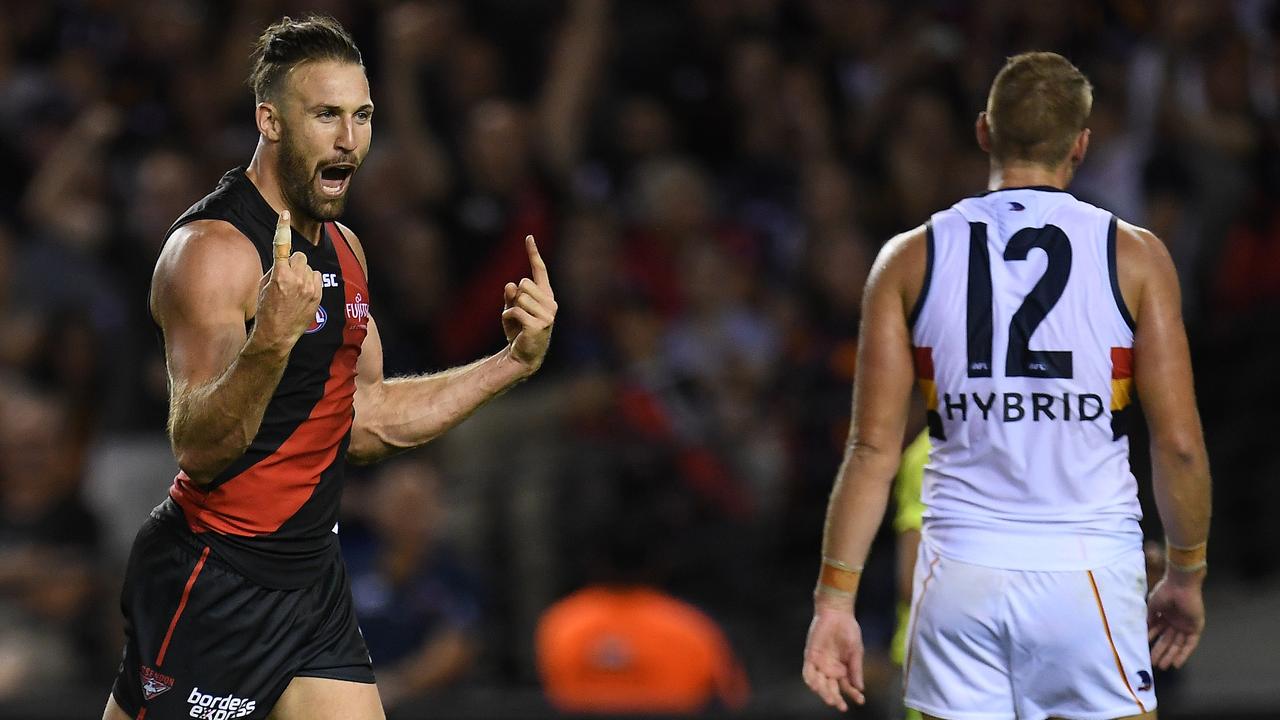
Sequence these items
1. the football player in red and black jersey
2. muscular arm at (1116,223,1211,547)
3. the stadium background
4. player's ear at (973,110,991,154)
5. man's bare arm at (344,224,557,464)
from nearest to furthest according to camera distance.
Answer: the football player in red and black jersey
muscular arm at (1116,223,1211,547)
player's ear at (973,110,991,154)
man's bare arm at (344,224,557,464)
the stadium background

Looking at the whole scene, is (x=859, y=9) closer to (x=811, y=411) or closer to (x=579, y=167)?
(x=579, y=167)

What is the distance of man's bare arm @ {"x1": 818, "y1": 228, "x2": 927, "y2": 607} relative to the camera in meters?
4.26

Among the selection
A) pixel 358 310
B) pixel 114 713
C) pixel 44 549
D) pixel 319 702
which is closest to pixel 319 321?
pixel 358 310

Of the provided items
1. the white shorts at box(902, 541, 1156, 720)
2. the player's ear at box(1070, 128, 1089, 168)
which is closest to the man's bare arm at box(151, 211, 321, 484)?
the white shorts at box(902, 541, 1156, 720)

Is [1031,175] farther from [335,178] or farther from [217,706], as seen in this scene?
[217,706]

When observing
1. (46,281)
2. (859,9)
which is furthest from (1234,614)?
(46,281)

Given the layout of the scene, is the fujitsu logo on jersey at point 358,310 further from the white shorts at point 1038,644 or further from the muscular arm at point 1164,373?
the muscular arm at point 1164,373

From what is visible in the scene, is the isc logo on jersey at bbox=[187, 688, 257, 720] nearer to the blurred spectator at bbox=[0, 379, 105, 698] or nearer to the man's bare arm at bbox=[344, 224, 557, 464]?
the man's bare arm at bbox=[344, 224, 557, 464]

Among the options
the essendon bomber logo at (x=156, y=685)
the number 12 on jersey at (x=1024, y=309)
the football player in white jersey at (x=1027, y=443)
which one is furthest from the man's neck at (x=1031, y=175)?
the essendon bomber logo at (x=156, y=685)

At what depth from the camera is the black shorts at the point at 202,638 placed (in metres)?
4.07

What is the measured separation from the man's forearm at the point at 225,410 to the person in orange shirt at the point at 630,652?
3.18 meters

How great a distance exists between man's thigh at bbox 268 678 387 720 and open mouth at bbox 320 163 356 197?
4.01 feet

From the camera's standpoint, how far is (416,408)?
4.63 m

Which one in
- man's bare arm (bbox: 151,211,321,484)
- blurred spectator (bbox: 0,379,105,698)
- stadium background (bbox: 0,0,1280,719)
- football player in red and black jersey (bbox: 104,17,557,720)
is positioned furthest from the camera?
stadium background (bbox: 0,0,1280,719)
